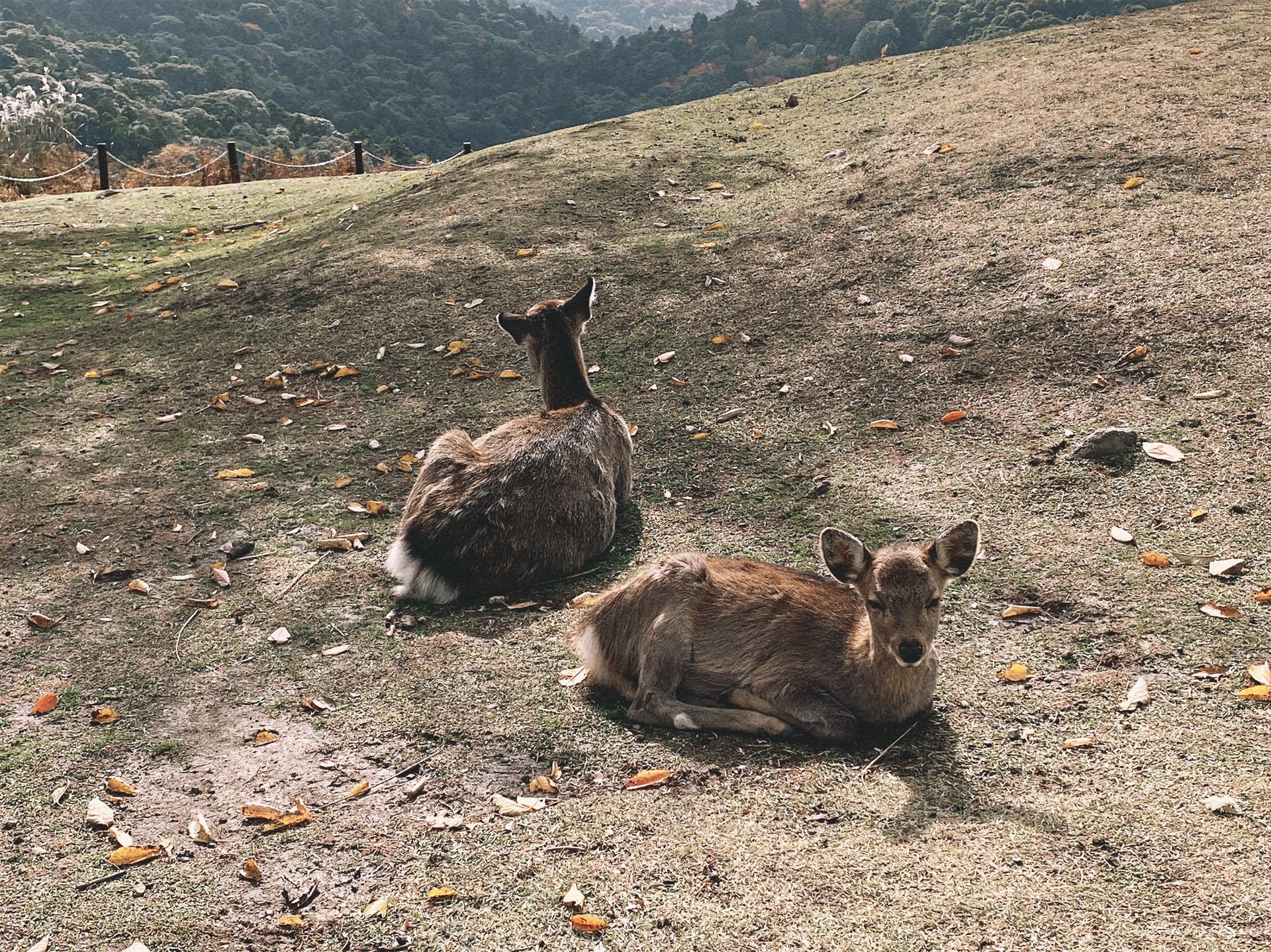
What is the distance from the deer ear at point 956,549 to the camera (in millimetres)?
4008

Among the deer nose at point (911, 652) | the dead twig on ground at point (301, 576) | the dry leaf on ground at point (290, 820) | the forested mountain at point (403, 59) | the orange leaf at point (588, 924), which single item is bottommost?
the dry leaf on ground at point (290, 820)

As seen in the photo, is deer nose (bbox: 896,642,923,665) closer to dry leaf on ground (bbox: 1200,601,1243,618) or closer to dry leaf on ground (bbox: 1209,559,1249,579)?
dry leaf on ground (bbox: 1200,601,1243,618)

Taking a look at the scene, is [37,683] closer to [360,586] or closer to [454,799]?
[360,586]

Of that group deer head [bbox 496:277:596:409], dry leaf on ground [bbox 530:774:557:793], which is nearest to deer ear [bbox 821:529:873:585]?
dry leaf on ground [bbox 530:774:557:793]

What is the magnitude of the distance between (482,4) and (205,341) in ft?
276

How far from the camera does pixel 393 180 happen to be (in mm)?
16141

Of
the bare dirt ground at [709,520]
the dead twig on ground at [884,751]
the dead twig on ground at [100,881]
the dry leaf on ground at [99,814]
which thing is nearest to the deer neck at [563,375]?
the bare dirt ground at [709,520]

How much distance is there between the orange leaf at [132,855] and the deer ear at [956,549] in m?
3.03

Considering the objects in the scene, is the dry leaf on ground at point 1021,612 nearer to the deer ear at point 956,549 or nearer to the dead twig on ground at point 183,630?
the deer ear at point 956,549

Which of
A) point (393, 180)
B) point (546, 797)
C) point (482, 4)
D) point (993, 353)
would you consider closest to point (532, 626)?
point (546, 797)

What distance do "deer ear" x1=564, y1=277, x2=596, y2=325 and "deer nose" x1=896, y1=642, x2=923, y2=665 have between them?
399 centimetres

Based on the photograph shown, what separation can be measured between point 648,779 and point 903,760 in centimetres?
96

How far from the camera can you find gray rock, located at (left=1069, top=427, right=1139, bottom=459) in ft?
19.9

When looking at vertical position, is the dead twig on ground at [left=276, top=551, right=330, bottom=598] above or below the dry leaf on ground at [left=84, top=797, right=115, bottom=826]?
above
